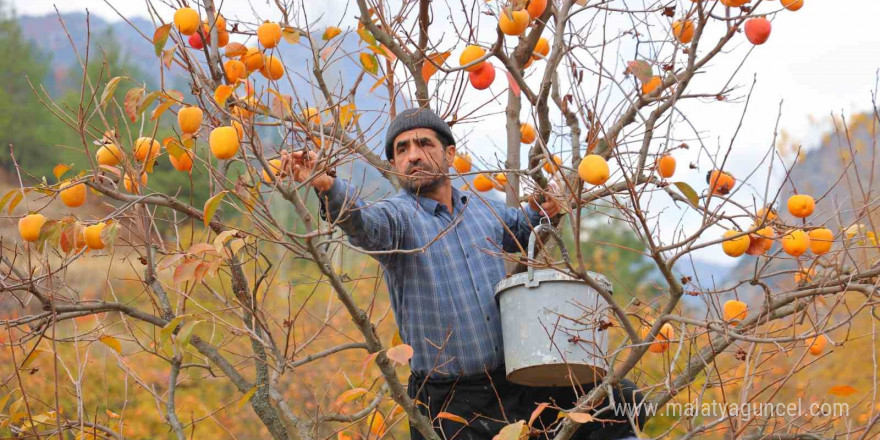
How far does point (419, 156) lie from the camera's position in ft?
8.64

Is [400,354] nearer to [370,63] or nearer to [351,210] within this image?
[351,210]

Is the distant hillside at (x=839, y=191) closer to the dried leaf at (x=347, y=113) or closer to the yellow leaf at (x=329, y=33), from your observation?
the dried leaf at (x=347, y=113)

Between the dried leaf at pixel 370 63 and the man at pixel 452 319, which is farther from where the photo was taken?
the man at pixel 452 319

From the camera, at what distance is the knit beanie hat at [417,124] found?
2.68 m

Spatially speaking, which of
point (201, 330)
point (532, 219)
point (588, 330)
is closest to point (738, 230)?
point (588, 330)

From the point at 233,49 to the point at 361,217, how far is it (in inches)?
20.5

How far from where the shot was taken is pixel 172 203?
1.74 metres

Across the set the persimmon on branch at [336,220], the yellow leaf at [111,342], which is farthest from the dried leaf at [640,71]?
the yellow leaf at [111,342]

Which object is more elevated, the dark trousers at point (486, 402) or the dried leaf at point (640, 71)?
the dried leaf at point (640, 71)

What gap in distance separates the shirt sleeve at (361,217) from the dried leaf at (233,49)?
0.42 meters

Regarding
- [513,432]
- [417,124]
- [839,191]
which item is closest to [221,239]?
[513,432]

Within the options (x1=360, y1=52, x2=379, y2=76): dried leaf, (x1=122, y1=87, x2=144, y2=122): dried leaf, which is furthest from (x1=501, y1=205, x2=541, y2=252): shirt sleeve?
(x1=122, y1=87, x2=144, y2=122): dried leaf

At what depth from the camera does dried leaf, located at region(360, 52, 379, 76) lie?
2.16 m

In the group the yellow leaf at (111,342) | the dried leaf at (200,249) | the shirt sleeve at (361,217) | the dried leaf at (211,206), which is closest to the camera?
the dried leaf at (211,206)
